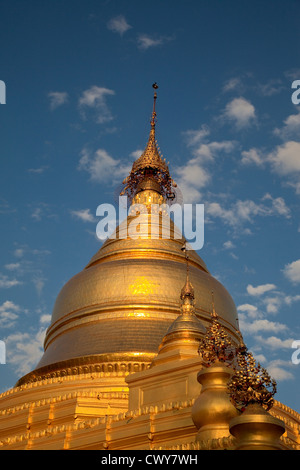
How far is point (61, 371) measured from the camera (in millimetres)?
23812

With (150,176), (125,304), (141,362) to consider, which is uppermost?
(150,176)

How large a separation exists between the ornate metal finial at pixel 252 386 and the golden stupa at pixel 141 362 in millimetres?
90

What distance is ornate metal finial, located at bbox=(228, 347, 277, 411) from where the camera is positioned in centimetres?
1056

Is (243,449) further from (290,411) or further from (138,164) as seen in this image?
(138,164)

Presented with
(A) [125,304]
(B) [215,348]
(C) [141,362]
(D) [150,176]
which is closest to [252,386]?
(B) [215,348]

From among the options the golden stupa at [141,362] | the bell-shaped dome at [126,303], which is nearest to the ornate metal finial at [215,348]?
the golden stupa at [141,362]

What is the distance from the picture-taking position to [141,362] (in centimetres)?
2267

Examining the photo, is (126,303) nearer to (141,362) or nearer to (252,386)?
(141,362)

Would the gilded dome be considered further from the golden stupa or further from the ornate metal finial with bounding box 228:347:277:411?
the ornate metal finial with bounding box 228:347:277:411

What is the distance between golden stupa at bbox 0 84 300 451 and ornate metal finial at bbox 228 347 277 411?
0.29 feet

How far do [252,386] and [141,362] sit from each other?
12341 millimetres
